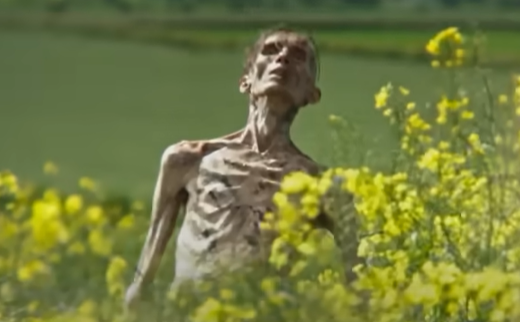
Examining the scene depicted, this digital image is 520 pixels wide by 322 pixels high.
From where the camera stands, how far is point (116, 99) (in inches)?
70.0

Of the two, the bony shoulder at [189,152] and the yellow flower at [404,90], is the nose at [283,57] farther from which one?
the yellow flower at [404,90]

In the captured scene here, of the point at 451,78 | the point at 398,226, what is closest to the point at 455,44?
the point at 451,78

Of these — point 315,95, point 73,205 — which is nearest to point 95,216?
point 73,205

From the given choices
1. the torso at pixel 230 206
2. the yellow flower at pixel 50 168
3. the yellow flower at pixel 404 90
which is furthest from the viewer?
the yellow flower at pixel 404 90

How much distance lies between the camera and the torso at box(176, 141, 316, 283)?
5.15 ft

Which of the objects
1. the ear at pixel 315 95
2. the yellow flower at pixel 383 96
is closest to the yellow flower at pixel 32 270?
the ear at pixel 315 95

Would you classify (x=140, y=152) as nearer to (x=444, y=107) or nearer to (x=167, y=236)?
(x=167, y=236)

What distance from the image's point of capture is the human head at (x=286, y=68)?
159cm

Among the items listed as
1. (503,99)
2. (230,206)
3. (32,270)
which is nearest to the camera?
(32,270)

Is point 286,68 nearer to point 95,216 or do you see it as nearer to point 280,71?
point 280,71

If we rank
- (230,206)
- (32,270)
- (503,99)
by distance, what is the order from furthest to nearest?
1. (503,99)
2. (230,206)
3. (32,270)

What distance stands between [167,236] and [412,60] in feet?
1.66

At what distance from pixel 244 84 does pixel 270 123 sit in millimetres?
87

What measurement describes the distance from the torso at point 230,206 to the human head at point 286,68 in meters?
0.08
